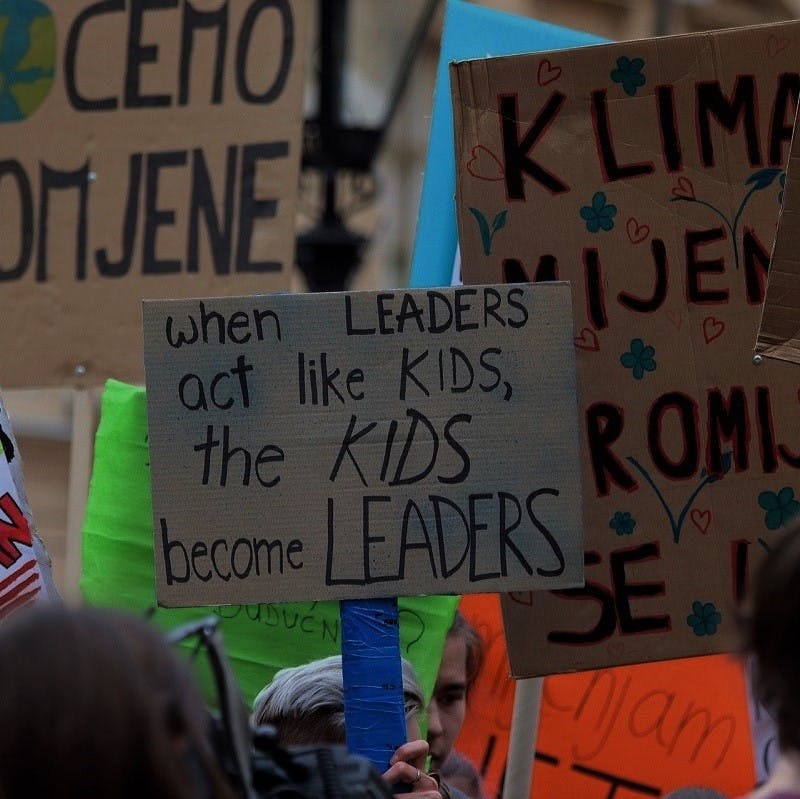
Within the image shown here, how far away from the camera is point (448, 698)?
2.86m

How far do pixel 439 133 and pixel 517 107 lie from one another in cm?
58

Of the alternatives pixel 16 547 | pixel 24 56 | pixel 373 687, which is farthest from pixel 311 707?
pixel 24 56

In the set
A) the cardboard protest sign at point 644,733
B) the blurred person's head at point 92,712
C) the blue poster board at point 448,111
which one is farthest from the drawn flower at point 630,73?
the blurred person's head at point 92,712

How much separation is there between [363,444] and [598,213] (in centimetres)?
58

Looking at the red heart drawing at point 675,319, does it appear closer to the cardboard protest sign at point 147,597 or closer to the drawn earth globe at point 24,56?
the cardboard protest sign at point 147,597

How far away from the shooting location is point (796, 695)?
1309 millimetres

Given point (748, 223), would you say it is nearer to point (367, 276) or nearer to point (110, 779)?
point (110, 779)

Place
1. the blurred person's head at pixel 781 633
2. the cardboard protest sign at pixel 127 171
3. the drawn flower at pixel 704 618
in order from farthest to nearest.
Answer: the cardboard protest sign at pixel 127 171
the drawn flower at pixel 704 618
the blurred person's head at pixel 781 633

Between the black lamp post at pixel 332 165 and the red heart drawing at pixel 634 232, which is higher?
the black lamp post at pixel 332 165

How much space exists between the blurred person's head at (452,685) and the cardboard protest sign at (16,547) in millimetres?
697

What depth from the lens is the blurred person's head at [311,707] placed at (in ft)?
7.63

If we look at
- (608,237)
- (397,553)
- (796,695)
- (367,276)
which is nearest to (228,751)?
(796,695)

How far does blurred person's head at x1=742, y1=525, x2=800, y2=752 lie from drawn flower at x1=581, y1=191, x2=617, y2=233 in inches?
49.0

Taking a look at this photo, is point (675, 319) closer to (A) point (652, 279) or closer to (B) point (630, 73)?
(A) point (652, 279)
